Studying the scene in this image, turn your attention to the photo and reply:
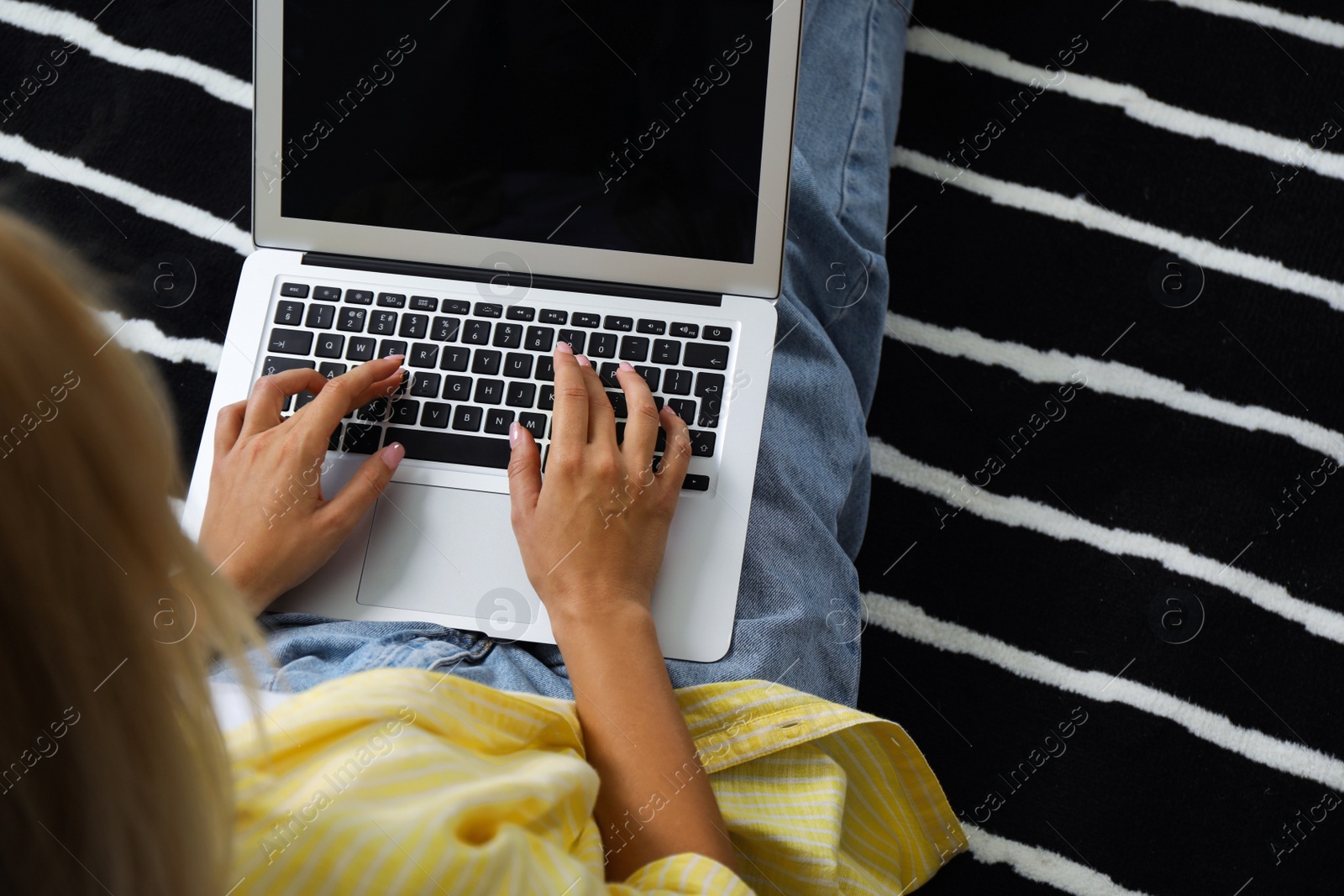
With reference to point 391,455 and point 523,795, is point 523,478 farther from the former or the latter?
point 523,795

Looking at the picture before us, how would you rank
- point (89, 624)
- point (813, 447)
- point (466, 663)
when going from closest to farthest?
1. point (89, 624)
2. point (466, 663)
3. point (813, 447)

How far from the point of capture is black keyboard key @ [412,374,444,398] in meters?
0.71

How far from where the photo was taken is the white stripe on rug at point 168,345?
1.07 meters

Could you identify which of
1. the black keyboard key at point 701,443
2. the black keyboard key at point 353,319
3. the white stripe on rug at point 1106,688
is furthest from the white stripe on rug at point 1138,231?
the black keyboard key at point 353,319

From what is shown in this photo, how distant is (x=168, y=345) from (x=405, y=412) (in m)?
0.52

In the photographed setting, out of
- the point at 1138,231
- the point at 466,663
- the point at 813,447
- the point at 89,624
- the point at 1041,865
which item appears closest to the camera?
the point at 89,624

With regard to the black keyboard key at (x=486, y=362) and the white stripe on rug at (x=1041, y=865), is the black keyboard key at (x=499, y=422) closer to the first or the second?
the black keyboard key at (x=486, y=362)

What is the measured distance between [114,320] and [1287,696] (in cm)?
131

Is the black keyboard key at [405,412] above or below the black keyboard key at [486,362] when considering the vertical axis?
below

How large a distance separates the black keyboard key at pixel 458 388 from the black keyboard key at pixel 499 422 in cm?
2

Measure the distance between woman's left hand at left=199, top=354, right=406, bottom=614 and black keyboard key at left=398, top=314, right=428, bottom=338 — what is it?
1.1 inches

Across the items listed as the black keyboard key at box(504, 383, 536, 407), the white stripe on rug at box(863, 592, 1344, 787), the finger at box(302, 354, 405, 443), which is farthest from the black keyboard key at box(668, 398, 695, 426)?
the white stripe on rug at box(863, 592, 1344, 787)

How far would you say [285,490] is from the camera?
2.21 feet

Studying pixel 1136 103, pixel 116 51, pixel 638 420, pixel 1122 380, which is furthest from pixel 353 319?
pixel 1136 103
